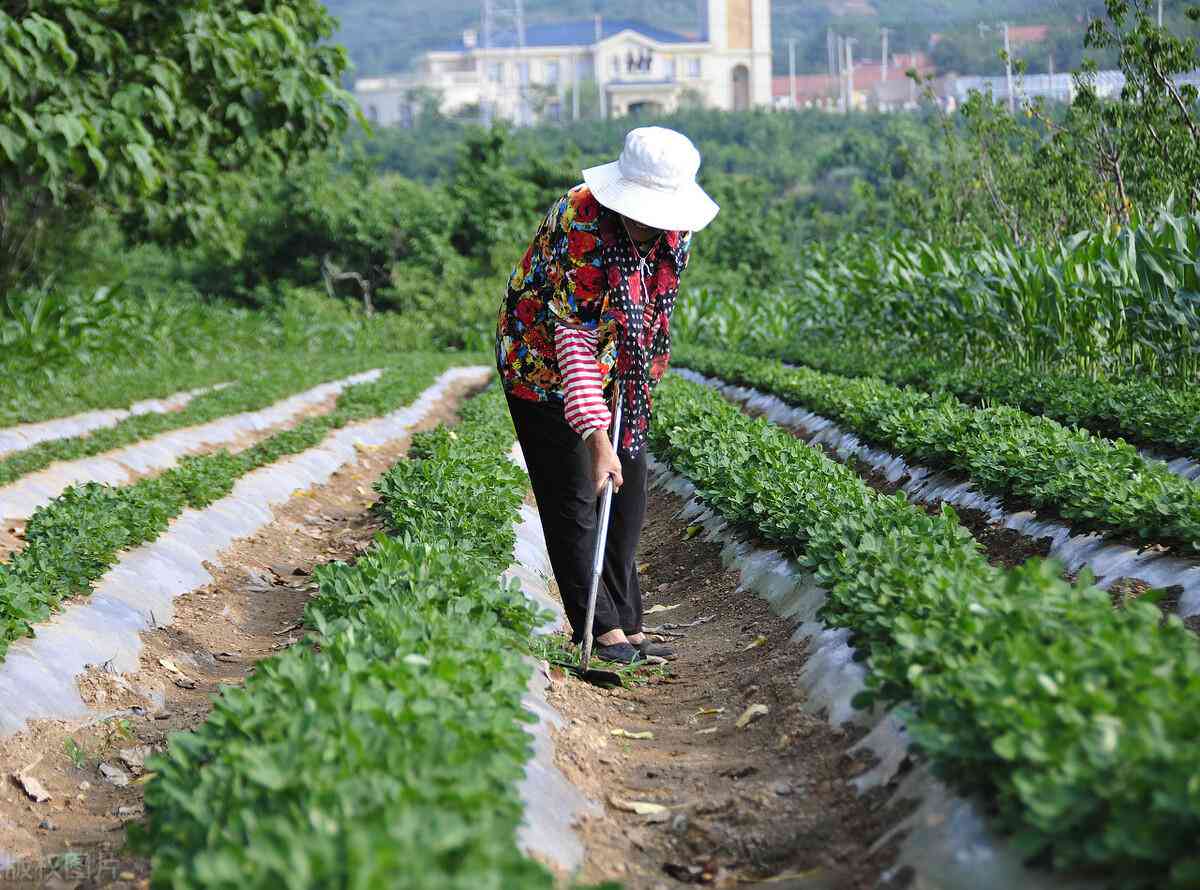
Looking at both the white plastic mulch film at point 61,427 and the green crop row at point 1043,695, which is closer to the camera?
the green crop row at point 1043,695

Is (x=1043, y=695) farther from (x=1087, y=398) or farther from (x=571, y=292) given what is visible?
(x=1087, y=398)

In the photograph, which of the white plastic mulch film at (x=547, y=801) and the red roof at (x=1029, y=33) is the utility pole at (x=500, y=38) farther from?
the white plastic mulch film at (x=547, y=801)

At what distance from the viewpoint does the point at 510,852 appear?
2.36 m

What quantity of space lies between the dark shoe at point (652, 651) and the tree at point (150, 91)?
19.8ft

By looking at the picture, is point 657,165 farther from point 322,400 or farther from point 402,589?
point 322,400

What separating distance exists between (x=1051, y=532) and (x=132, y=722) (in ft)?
13.2

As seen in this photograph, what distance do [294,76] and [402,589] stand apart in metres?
8.24

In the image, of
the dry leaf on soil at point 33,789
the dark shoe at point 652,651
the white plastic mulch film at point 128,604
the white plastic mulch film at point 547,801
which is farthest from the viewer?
the dark shoe at point 652,651

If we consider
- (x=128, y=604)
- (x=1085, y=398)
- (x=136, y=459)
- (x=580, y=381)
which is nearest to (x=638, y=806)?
(x=580, y=381)

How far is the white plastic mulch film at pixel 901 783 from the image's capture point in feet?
8.59

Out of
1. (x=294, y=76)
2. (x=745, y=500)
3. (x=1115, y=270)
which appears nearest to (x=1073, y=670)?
(x=745, y=500)

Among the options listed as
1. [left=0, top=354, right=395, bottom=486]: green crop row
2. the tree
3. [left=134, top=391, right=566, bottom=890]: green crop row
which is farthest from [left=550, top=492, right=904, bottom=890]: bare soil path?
the tree

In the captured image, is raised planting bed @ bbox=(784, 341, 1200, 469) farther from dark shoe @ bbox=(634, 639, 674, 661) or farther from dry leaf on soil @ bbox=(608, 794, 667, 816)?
dry leaf on soil @ bbox=(608, 794, 667, 816)

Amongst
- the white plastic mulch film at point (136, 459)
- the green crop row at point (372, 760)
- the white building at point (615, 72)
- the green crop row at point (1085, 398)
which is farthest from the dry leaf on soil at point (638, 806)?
the white building at point (615, 72)
